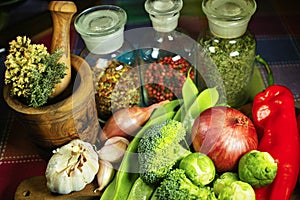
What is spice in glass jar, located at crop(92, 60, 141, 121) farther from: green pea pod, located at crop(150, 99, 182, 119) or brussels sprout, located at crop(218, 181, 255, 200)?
brussels sprout, located at crop(218, 181, 255, 200)

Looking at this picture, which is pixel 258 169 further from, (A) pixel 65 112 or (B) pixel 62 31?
(B) pixel 62 31

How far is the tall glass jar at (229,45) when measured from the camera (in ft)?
3.37

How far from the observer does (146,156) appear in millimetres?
912

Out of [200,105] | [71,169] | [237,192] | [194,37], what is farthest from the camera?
[194,37]

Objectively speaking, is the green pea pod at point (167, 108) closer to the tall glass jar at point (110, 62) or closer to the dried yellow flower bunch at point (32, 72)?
the tall glass jar at point (110, 62)

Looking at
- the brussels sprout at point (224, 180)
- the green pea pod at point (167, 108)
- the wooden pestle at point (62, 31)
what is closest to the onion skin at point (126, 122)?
the green pea pod at point (167, 108)

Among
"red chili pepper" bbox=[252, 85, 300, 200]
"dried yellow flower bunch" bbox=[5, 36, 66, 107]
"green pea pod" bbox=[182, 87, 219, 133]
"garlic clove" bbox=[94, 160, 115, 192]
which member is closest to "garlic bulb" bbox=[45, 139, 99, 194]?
"garlic clove" bbox=[94, 160, 115, 192]

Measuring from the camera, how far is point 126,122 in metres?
1.06

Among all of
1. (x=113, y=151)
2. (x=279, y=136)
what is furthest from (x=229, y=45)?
(x=113, y=151)

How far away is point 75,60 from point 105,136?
0.18 metres

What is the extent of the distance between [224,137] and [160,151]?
0.13m

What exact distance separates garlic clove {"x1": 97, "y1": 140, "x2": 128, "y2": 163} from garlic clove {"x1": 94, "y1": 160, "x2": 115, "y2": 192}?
21 millimetres

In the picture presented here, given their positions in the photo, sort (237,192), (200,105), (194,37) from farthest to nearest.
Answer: (194,37), (200,105), (237,192)

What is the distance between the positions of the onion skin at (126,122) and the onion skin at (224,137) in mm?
157
